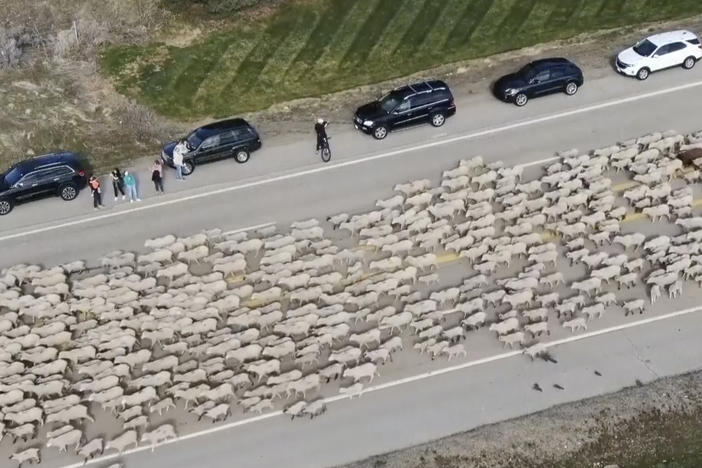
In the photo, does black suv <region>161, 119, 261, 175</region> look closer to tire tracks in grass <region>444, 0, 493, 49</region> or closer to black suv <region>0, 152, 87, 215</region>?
black suv <region>0, 152, 87, 215</region>

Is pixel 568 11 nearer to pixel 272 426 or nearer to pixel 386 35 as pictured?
pixel 386 35

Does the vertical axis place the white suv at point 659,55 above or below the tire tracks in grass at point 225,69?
below

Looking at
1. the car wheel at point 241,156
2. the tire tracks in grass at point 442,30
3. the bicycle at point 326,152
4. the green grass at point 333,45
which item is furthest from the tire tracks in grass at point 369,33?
the car wheel at point 241,156

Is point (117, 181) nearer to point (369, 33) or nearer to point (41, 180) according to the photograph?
point (41, 180)

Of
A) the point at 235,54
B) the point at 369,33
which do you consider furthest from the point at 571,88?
the point at 235,54

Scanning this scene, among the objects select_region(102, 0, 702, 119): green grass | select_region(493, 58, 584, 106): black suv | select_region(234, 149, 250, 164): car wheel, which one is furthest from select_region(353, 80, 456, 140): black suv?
select_region(234, 149, 250, 164): car wheel

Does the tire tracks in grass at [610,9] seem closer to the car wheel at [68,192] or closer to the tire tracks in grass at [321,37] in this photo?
the tire tracks in grass at [321,37]
